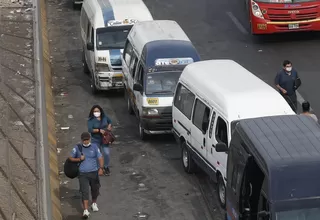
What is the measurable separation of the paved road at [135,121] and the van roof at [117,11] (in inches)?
74.8

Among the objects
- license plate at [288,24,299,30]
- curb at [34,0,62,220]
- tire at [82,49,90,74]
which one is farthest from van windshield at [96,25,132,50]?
license plate at [288,24,299,30]

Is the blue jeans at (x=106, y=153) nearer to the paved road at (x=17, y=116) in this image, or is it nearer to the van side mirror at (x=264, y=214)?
the paved road at (x=17, y=116)

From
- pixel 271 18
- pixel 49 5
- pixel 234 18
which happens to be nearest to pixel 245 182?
pixel 271 18

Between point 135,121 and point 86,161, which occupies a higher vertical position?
point 86,161

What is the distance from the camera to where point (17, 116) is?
2164 cm

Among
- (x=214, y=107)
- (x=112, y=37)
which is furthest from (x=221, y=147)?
(x=112, y=37)

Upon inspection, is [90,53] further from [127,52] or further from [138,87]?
[138,87]

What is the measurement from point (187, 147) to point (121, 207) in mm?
1984

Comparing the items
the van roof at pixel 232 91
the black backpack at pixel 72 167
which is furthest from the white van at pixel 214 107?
the black backpack at pixel 72 167

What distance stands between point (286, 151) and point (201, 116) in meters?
4.89

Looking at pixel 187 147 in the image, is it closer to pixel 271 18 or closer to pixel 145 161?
pixel 145 161

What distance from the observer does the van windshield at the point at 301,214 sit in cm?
1281

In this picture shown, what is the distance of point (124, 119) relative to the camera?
23.0m

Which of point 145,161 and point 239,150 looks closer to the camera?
point 239,150
